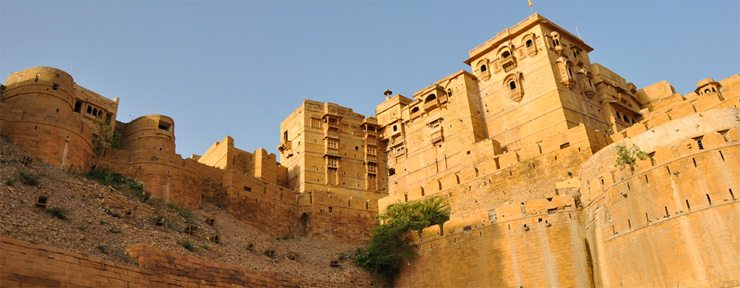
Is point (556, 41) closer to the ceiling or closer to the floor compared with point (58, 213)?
closer to the ceiling

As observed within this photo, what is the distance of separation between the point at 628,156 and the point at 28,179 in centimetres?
2170

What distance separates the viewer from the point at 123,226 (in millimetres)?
22188

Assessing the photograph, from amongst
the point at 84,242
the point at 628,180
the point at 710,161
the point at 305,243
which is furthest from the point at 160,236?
the point at 710,161

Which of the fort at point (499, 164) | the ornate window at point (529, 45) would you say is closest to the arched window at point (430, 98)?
the fort at point (499, 164)

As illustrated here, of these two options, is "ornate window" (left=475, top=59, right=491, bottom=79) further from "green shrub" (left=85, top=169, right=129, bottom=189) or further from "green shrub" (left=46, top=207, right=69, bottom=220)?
"green shrub" (left=46, top=207, right=69, bottom=220)

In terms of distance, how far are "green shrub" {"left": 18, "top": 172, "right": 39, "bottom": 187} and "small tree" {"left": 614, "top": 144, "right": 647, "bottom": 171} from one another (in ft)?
69.2

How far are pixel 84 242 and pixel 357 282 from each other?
12427 millimetres

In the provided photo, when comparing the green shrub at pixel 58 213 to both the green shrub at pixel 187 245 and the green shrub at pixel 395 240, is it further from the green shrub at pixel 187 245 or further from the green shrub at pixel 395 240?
the green shrub at pixel 395 240

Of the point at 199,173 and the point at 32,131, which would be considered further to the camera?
the point at 199,173

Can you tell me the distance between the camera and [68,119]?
2772cm

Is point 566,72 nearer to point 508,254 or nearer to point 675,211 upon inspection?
point 508,254

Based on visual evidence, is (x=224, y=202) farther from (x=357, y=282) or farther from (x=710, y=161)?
(x=710, y=161)

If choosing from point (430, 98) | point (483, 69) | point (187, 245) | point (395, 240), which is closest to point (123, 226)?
point (187, 245)

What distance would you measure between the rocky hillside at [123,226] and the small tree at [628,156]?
12251 mm
